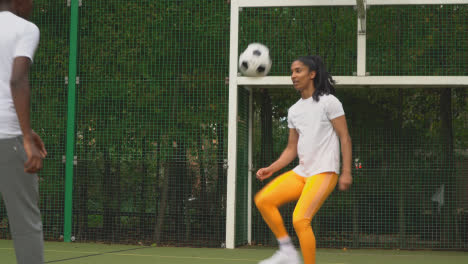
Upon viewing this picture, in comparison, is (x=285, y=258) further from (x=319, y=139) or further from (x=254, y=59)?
(x=254, y=59)

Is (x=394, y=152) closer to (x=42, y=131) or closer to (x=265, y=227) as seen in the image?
(x=265, y=227)

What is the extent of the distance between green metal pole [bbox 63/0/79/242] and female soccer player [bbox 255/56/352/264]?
5.34 meters

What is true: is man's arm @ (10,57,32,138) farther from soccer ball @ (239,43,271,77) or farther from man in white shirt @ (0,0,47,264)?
soccer ball @ (239,43,271,77)

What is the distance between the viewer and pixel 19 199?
10.6 feet

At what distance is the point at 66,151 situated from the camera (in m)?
10.0

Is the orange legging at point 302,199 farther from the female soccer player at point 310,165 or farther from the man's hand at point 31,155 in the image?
the man's hand at point 31,155

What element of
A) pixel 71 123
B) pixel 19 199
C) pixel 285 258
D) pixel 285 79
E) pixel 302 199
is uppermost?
pixel 285 79

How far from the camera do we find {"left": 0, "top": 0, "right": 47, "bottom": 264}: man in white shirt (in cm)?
321

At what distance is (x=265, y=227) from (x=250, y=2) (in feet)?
11.2

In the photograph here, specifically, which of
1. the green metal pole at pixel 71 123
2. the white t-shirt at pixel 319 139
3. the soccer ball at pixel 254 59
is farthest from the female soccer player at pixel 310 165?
the green metal pole at pixel 71 123

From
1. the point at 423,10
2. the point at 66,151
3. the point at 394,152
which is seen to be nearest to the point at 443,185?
the point at 394,152

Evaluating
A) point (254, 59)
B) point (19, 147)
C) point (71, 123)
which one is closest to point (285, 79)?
point (254, 59)

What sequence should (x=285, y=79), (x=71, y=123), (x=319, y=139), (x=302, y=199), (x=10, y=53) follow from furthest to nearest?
1. (x=71, y=123)
2. (x=285, y=79)
3. (x=319, y=139)
4. (x=302, y=199)
5. (x=10, y=53)

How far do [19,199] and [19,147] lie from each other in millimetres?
257
